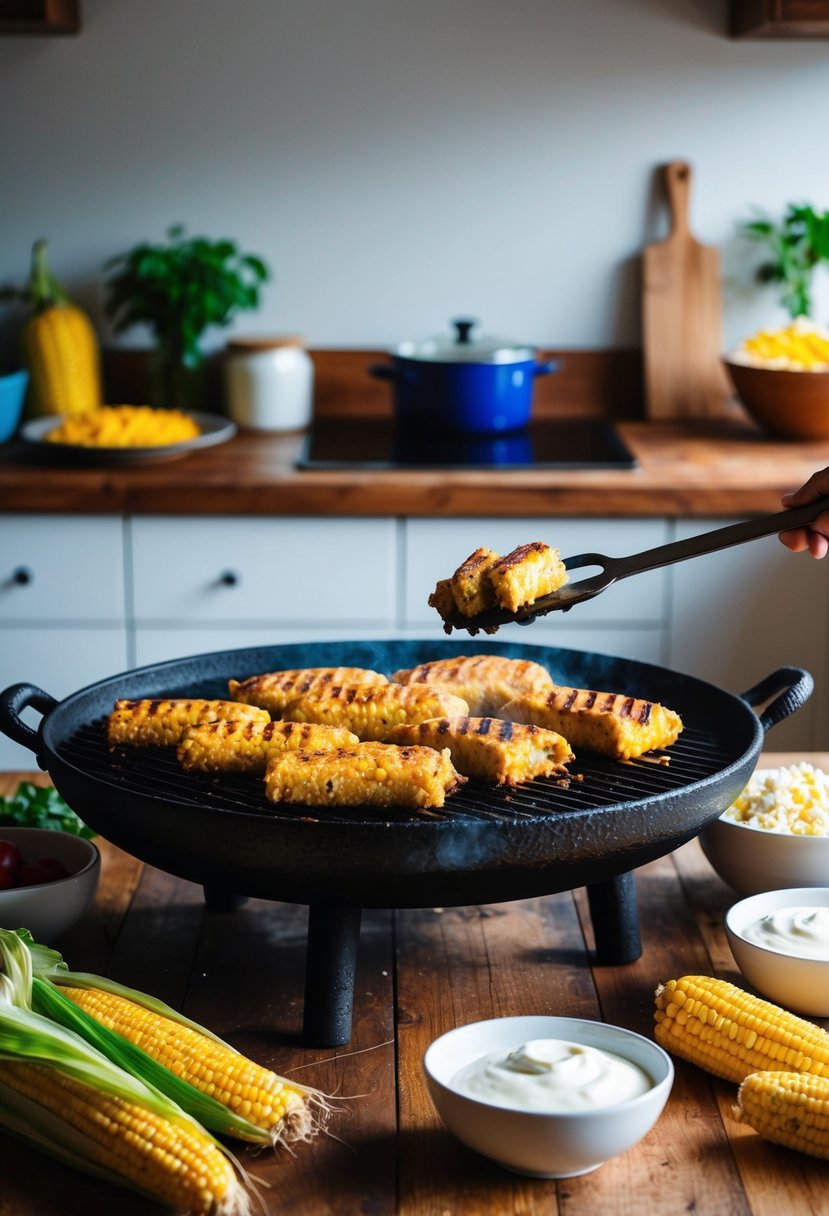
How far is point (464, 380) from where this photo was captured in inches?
141

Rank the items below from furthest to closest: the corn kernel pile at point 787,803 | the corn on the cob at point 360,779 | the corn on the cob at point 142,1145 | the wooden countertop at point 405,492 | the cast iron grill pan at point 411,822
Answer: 1. the wooden countertop at point 405,492
2. the corn kernel pile at point 787,803
3. the corn on the cob at point 360,779
4. the cast iron grill pan at point 411,822
5. the corn on the cob at point 142,1145

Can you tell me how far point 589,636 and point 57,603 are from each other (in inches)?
50.1

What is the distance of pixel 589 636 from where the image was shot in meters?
3.41

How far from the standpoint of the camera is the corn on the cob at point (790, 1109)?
4.37 feet

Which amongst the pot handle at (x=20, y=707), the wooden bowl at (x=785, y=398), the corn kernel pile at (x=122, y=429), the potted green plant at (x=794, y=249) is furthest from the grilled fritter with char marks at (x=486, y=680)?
the potted green plant at (x=794, y=249)

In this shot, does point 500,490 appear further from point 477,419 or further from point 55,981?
point 55,981

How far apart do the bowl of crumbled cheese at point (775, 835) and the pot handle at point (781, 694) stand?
91mm

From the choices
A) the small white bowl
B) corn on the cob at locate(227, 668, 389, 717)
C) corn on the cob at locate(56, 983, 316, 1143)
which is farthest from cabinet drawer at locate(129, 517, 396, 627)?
corn on the cob at locate(56, 983, 316, 1143)

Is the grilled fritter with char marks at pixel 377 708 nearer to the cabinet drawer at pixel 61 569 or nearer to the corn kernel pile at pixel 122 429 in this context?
the cabinet drawer at pixel 61 569

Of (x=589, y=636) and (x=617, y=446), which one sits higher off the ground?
(x=617, y=446)

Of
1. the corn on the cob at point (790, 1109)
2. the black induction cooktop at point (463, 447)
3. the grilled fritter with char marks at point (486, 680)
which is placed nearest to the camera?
the corn on the cob at point (790, 1109)

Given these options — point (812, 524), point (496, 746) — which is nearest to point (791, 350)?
point (812, 524)

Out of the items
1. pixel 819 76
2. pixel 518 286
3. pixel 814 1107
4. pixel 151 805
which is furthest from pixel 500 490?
pixel 814 1107

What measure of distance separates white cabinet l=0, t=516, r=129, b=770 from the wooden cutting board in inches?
63.4
